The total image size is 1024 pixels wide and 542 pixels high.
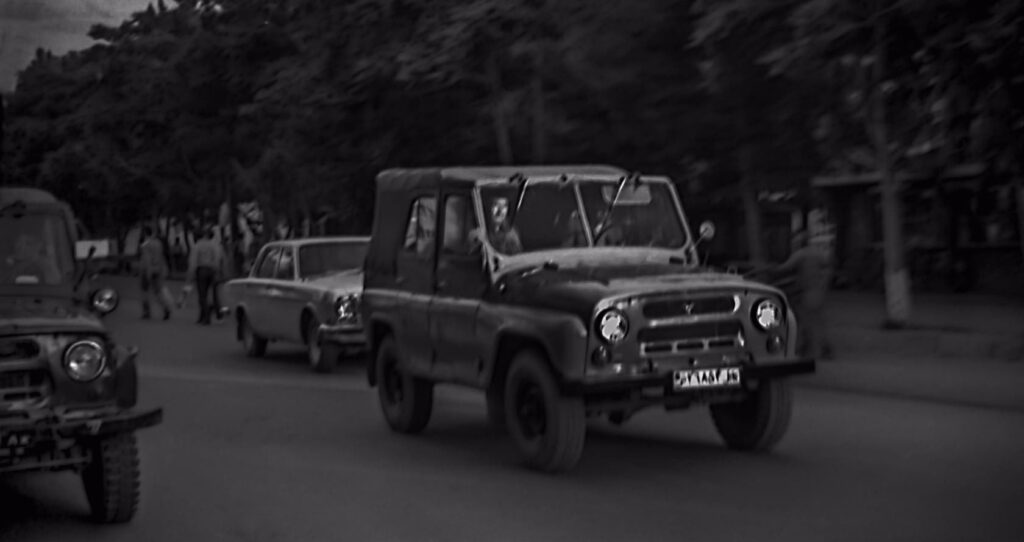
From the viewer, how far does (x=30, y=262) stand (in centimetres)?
1012

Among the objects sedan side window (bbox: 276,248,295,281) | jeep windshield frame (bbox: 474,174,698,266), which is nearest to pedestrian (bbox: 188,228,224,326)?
sedan side window (bbox: 276,248,295,281)

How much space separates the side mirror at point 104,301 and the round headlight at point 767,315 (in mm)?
3979

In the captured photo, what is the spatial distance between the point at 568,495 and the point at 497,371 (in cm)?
184

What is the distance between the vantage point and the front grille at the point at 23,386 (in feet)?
27.9

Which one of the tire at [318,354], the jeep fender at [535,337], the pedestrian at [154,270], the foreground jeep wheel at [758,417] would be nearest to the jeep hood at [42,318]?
the jeep fender at [535,337]

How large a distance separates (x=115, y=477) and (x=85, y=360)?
26.6 inches

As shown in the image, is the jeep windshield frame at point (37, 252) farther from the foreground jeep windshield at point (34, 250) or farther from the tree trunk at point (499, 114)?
the tree trunk at point (499, 114)

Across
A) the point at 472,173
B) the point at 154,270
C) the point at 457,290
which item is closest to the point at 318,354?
the point at 472,173

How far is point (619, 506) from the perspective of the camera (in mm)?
9383

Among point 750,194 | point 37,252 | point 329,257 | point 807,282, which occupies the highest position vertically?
point 750,194

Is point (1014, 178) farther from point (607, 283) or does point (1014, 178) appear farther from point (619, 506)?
point (619, 506)

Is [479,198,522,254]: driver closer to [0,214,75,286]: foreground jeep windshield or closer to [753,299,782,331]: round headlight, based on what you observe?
[753,299,782,331]: round headlight

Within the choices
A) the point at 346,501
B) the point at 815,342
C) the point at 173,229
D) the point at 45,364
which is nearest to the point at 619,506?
the point at 346,501

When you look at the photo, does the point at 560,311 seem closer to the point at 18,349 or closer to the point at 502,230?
the point at 502,230
